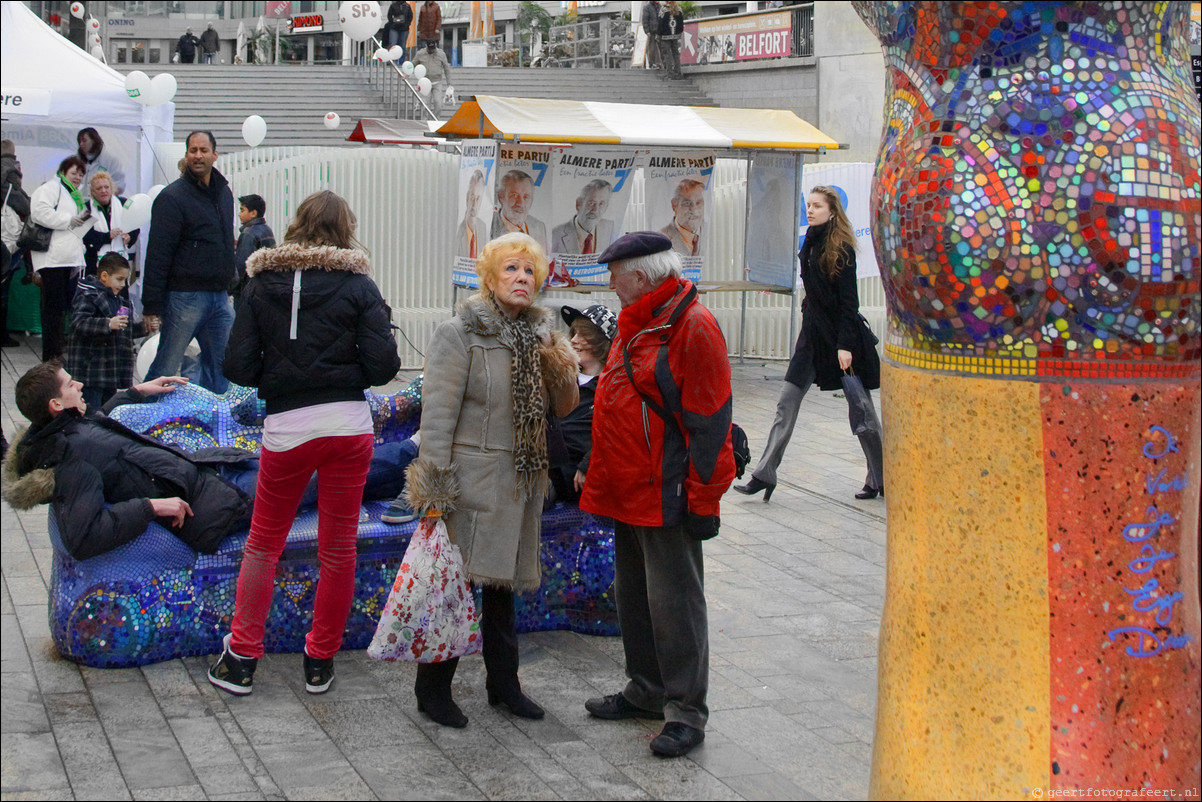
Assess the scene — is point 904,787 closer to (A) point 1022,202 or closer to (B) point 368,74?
(A) point 1022,202

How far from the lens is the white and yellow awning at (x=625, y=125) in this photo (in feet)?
37.8

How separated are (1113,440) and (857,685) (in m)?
2.33

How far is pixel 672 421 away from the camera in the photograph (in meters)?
4.45

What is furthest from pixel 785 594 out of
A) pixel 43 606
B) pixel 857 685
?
pixel 43 606

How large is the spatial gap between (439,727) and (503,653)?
0.33m

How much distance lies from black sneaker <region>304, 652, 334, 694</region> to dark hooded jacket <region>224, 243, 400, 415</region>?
0.92 meters

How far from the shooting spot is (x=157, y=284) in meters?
8.69

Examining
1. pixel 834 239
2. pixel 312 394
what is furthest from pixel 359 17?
pixel 312 394

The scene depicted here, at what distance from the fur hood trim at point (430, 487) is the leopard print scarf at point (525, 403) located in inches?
9.1

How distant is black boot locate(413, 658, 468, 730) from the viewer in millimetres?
4648

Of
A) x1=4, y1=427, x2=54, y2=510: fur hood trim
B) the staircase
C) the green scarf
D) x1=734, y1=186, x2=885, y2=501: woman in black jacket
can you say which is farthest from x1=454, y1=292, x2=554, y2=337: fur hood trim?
the staircase

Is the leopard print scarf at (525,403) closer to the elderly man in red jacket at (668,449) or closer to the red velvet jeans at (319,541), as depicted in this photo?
the elderly man in red jacket at (668,449)

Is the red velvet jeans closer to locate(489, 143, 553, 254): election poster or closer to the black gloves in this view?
the black gloves

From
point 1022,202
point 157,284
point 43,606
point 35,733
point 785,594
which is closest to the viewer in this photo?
point 1022,202
